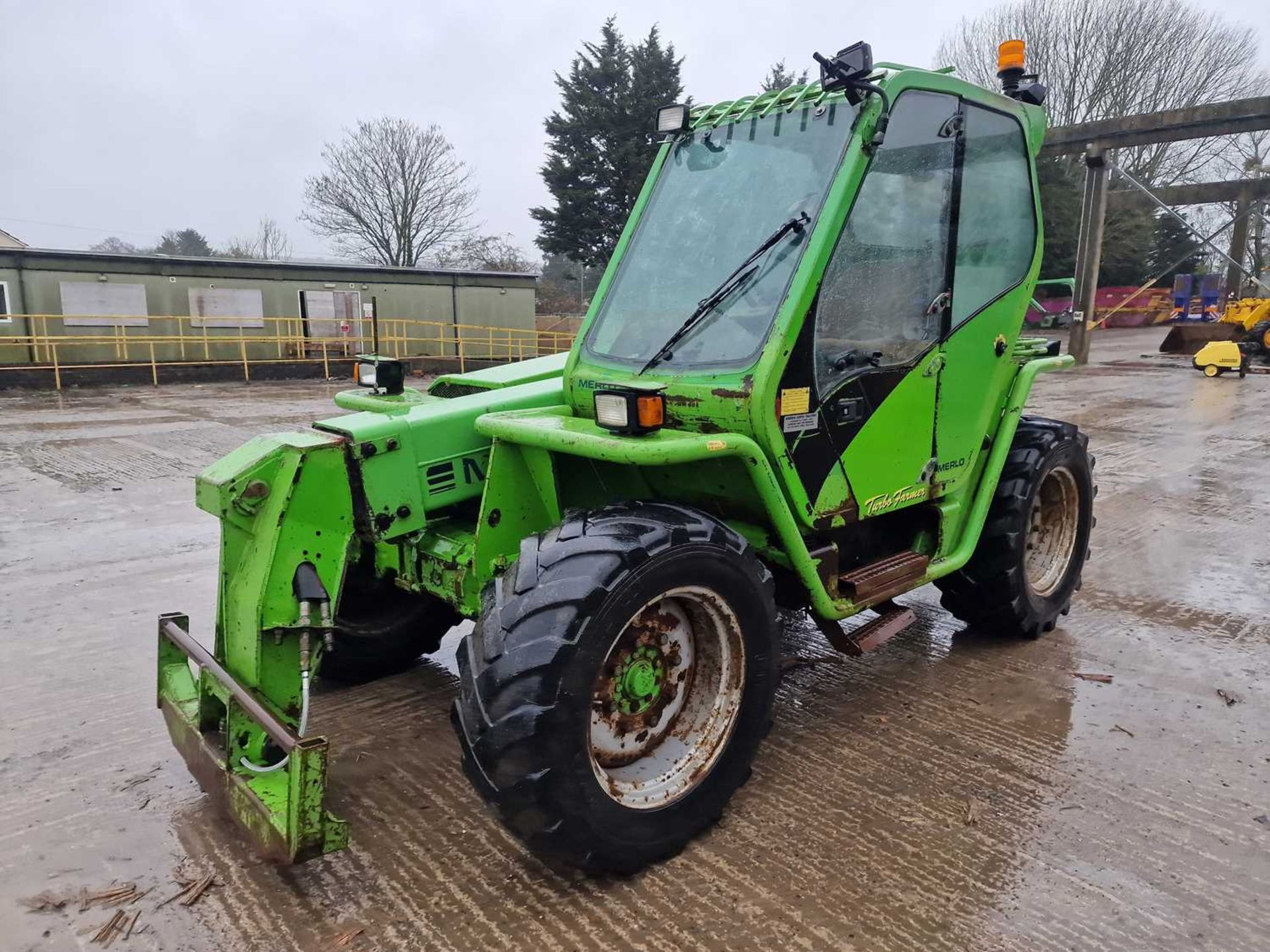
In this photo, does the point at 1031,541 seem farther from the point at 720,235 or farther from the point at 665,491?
the point at 720,235

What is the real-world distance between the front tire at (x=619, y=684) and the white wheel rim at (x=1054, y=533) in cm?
246

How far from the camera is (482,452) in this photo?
130 inches

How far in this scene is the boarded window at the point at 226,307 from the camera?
22.1 meters

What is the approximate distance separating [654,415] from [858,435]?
39.2 inches

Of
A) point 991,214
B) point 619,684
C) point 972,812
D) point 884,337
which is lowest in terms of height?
point 972,812

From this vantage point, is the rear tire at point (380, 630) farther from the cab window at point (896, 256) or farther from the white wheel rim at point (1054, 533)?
the white wheel rim at point (1054, 533)

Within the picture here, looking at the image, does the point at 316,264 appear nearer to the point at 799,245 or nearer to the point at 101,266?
the point at 101,266

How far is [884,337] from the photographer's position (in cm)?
337

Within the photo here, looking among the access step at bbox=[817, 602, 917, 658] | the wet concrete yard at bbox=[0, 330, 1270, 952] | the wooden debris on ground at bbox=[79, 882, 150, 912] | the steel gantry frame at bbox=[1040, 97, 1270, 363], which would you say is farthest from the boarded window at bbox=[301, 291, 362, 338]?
the wooden debris on ground at bbox=[79, 882, 150, 912]

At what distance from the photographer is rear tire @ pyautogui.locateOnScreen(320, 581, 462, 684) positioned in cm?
378

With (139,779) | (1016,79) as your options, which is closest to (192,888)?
(139,779)

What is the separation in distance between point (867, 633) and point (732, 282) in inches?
59.2

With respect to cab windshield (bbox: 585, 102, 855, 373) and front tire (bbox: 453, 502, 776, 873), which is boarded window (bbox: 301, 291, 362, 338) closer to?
cab windshield (bbox: 585, 102, 855, 373)

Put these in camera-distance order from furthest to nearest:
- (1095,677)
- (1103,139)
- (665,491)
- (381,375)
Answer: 1. (1103,139)
2. (1095,677)
3. (381,375)
4. (665,491)
